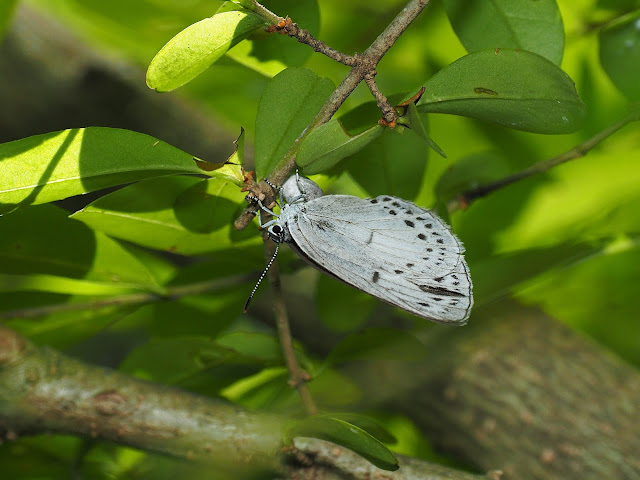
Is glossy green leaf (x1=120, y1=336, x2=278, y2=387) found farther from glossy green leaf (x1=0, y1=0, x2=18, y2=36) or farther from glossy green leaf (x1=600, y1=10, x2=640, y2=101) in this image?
glossy green leaf (x1=600, y1=10, x2=640, y2=101)

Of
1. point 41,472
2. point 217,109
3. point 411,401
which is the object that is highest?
point 217,109

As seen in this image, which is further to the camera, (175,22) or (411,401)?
(411,401)

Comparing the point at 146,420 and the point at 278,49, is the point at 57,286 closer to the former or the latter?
the point at 146,420

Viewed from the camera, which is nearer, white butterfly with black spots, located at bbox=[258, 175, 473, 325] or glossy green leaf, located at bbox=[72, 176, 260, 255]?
glossy green leaf, located at bbox=[72, 176, 260, 255]

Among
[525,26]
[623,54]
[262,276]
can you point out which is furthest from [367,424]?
[623,54]

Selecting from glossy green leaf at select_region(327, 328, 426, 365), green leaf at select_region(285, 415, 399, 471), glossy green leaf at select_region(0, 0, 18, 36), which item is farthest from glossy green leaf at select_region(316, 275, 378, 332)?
glossy green leaf at select_region(0, 0, 18, 36)

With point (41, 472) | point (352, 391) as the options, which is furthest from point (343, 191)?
point (41, 472)

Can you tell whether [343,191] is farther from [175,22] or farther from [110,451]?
[110,451]
